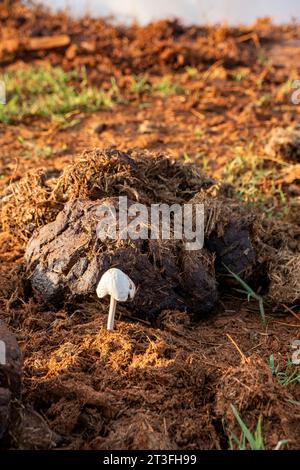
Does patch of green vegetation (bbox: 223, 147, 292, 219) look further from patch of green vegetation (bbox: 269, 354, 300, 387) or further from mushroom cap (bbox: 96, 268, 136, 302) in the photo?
mushroom cap (bbox: 96, 268, 136, 302)

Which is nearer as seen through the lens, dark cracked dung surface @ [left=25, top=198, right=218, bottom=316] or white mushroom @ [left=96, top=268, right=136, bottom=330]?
white mushroom @ [left=96, top=268, right=136, bottom=330]

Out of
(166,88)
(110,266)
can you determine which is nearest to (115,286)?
(110,266)

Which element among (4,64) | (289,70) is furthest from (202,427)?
(4,64)

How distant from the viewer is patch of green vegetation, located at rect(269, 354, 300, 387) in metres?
3.09

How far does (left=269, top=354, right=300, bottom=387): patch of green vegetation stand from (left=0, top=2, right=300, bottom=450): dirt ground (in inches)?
0.7

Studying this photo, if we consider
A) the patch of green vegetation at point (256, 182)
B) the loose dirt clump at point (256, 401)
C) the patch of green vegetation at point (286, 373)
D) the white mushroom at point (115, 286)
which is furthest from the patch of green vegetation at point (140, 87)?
the loose dirt clump at point (256, 401)

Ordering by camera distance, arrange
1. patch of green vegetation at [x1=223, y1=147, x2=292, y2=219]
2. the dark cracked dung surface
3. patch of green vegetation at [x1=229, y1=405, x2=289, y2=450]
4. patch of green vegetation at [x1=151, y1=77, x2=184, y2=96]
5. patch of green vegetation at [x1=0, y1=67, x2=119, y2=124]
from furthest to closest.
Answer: patch of green vegetation at [x1=151, y1=77, x2=184, y2=96], patch of green vegetation at [x1=0, y1=67, x2=119, y2=124], patch of green vegetation at [x1=223, y1=147, x2=292, y2=219], the dark cracked dung surface, patch of green vegetation at [x1=229, y1=405, x2=289, y2=450]

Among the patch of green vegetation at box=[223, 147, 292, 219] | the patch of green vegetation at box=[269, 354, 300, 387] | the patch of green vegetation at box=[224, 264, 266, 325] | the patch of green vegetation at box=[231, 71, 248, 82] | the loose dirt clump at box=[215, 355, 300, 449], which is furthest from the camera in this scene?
the patch of green vegetation at box=[231, 71, 248, 82]

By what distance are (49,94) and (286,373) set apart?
5.11 metres

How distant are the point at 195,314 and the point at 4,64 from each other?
5865mm

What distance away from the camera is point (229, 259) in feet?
13.0

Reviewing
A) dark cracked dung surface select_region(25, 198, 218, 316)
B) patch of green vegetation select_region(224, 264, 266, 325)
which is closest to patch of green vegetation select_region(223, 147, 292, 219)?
patch of green vegetation select_region(224, 264, 266, 325)

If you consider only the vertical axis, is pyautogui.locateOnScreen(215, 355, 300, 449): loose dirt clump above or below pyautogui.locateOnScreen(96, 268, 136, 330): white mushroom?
below

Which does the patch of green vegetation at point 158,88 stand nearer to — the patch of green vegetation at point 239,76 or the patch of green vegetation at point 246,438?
the patch of green vegetation at point 239,76
